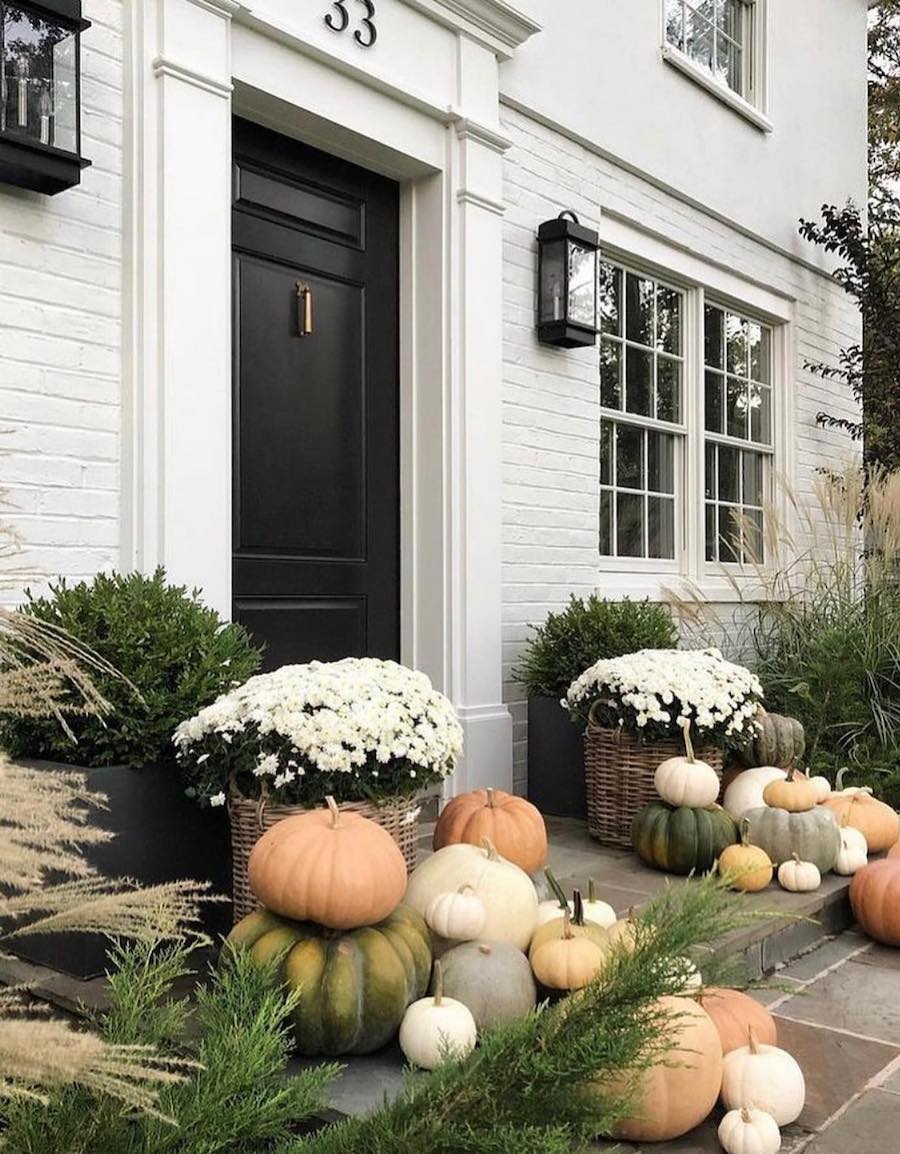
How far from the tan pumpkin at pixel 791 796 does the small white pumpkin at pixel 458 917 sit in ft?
4.47

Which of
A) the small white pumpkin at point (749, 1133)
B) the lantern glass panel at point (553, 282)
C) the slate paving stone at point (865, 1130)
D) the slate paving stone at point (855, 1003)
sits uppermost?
the lantern glass panel at point (553, 282)

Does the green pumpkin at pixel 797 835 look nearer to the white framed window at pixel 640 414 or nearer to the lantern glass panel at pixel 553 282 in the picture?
the white framed window at pixel 640 414

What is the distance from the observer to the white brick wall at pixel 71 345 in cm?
283

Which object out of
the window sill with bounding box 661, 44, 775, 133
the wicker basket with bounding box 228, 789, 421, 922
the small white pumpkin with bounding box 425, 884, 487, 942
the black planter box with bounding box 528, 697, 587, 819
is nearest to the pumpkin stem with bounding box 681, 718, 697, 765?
the black planter box with bounding box 528, 697, 587, 819

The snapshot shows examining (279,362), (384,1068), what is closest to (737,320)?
(279,362)

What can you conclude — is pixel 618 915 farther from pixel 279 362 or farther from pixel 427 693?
pixel 279 362

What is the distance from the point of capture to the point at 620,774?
3.56 meters

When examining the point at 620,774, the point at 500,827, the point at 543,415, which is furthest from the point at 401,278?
the point at 500,827

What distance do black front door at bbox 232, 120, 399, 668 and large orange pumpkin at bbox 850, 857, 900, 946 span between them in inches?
72.6

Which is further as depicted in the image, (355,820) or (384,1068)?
(355,820)

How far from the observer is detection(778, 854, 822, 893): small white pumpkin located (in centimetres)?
301

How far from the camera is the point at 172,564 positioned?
307 centimetres

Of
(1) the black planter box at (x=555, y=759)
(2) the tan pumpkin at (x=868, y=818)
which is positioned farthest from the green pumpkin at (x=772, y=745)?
(1) the black planter box at (x=555, y=759)

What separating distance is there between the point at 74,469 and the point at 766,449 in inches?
178
